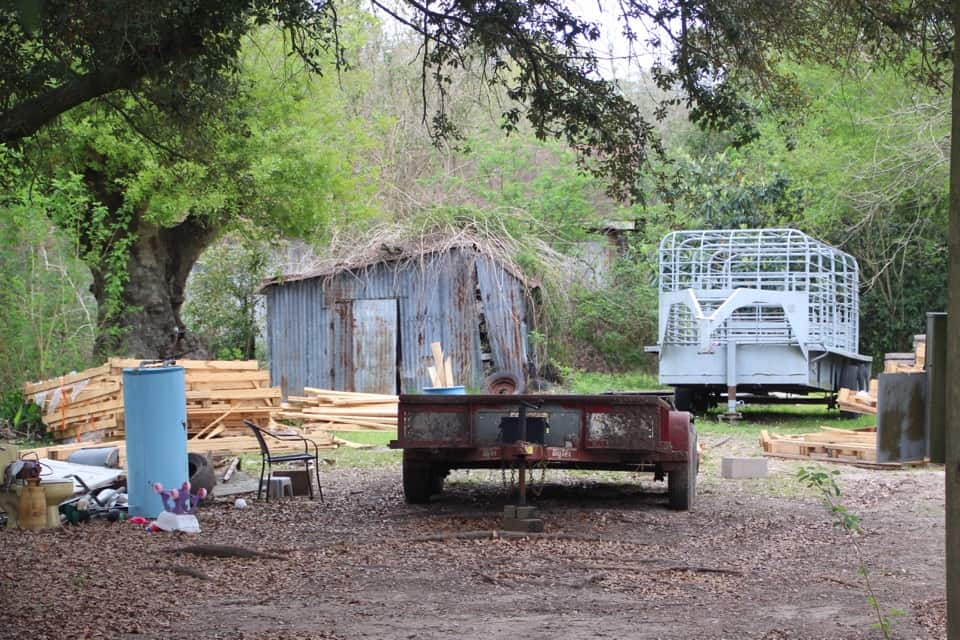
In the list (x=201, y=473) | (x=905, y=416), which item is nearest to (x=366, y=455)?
(x=201, y=473)

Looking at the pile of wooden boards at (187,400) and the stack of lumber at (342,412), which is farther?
the stack of lumber at (342,412)

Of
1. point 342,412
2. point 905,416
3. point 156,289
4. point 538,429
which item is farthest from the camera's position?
point 156,289

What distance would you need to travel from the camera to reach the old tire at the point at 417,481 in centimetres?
1162

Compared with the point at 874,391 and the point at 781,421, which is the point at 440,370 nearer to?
the point at 781,421

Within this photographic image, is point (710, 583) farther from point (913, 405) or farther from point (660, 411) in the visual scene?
point (913, 405)

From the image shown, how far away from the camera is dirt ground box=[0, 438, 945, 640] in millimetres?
6625

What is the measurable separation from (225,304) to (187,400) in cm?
1225

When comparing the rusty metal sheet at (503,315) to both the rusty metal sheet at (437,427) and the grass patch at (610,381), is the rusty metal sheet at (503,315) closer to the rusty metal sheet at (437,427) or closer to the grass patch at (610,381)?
the grass patch at (610,381)

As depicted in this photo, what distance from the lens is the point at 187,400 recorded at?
18.0 m

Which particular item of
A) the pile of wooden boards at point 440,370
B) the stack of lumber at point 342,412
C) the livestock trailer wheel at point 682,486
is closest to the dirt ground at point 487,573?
the livestock trailer wheel at point 682,486

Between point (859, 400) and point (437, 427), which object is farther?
point (859, 400)

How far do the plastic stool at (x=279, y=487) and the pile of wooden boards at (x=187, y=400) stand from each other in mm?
5358

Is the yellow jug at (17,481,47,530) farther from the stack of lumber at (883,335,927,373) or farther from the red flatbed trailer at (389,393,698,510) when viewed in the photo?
the stack of lumber at (883,335,927,373)

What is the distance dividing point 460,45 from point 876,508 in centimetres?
621
